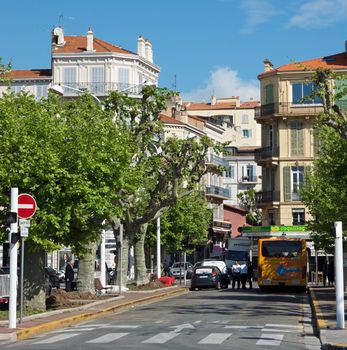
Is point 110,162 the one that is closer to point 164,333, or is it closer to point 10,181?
point 10,181

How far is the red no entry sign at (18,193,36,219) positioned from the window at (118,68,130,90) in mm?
61524

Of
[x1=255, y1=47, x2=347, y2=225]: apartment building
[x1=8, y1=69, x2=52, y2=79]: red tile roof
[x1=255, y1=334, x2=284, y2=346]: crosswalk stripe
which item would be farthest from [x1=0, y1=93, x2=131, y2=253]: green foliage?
[x1=8, y1=69, x2=52, y2=79]: red tile roof

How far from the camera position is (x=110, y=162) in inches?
1128

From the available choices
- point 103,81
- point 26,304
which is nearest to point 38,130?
point 26,304

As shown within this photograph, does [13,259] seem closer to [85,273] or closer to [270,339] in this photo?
[270,339]

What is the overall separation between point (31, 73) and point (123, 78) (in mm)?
9050

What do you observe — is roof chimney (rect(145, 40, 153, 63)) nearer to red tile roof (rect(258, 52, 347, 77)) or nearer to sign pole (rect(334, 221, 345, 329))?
red tile roof (rect(258, 52, 347, 77))

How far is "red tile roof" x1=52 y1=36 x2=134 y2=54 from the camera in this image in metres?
84.3

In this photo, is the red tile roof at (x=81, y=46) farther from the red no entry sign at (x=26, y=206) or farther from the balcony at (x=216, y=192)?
the red no entry sign at (x=26, y=206)

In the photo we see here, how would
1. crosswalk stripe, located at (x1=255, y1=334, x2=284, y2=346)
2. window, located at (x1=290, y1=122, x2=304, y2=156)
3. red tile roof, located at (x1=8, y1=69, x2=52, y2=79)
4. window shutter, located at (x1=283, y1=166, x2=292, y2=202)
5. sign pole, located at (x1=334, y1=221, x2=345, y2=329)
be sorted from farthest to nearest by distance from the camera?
red tile roof, located at (x1=8, y1=69, x2=52, y2=79) < window, located at (x1=290, y1=122, x2=304, y2=156) < window shutter, located at (x1=283, y1=166, x2=292, y2=202) < sign pole, located at (x1=334, y1=221, x2=345, y2=329) < crosswalk stripe, located at (x1=255, y1=334, x2=284, y2=346)

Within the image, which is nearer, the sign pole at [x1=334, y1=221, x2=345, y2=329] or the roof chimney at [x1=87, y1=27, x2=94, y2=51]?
the sign pole at [x1=334, y1=221, x2=345, y2=329]

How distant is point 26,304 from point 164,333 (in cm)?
817

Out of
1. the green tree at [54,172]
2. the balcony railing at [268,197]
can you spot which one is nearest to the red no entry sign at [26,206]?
the green tree at [54,172]

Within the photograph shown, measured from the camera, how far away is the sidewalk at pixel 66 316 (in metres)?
20.6
